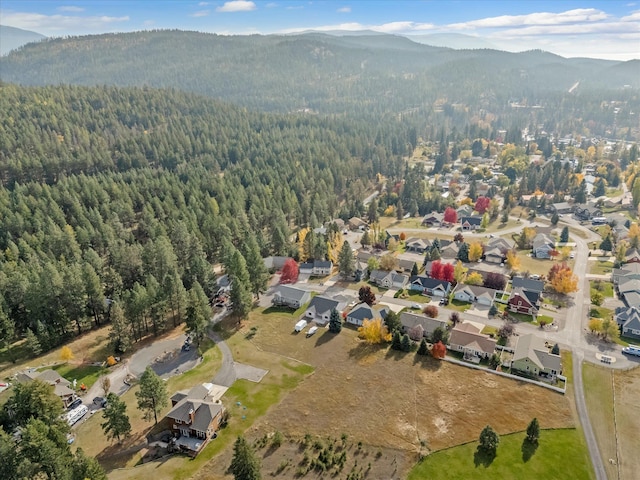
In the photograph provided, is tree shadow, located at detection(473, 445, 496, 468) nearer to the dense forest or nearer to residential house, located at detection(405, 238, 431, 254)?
the dense forest

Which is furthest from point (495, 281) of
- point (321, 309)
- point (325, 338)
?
point (325, 338)

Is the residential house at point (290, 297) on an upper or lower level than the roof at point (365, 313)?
lower

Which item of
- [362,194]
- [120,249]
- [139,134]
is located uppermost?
[139,134]

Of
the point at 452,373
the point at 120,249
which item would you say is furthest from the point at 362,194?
the point at 452,373

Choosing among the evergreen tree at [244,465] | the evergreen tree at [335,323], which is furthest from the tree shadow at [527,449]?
the evergreen tree at [335,323]

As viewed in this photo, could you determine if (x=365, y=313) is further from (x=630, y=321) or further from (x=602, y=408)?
(x=630, y=321)

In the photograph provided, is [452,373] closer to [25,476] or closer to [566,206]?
[25,476]

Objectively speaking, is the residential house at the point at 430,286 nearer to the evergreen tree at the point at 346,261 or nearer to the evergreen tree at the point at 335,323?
the evergreen tree at the point at 346,261

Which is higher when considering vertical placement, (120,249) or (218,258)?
(120,249)
